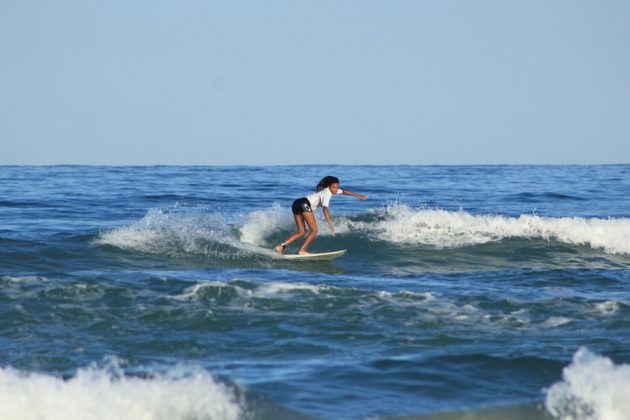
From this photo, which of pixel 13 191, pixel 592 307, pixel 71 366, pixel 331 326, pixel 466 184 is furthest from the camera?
pixel 466 184

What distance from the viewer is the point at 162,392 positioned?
24.8 feet

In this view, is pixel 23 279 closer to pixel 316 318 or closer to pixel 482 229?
pixel 316 318

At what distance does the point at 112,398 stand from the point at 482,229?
15.4 meters

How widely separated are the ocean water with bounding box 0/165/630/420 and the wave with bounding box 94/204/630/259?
7cm

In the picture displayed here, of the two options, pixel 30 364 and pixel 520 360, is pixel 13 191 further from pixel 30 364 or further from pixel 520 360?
pixel 520 360

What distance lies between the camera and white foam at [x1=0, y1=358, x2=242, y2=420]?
727 cm

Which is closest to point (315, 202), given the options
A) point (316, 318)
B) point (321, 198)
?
point (321, 198)

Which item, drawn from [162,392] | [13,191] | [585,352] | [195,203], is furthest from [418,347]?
[13,191]

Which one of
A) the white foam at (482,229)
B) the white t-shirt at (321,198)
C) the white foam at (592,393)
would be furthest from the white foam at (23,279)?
the white foam at (482,229)

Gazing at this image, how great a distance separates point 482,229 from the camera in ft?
70.2

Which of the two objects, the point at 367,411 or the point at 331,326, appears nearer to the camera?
the point at 367,411

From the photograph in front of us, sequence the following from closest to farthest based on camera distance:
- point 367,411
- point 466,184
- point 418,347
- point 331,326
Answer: point 367,411 → point 418,347 → point 331,326 → point 466,184

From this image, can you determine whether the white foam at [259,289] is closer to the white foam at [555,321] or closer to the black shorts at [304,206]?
the white foam at [555,321]

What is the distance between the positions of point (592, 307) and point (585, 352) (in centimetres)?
302
